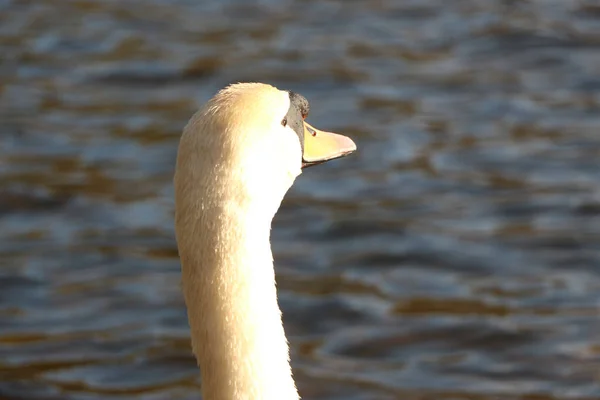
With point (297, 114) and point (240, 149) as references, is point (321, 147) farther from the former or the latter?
point (240, 149)

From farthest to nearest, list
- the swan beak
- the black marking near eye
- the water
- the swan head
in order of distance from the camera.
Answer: the water
the swan beak
the black marking near eye
the swan head

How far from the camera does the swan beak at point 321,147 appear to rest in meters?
5.92

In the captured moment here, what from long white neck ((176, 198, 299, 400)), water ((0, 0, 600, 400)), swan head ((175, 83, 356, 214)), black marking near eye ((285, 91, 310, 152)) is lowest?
long white neck ((176, 198, 299, 400))

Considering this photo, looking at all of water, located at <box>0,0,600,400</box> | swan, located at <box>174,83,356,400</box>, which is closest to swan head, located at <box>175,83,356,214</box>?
swan, located at <box>174,83,356,400</box>

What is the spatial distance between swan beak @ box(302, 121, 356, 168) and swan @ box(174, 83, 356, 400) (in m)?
0.64

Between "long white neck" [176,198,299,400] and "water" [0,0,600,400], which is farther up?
"water" [0,0,600,400]

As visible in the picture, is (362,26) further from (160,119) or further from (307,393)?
(307,393)

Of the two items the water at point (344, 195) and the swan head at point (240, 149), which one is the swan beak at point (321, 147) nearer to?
the swan head at point (240, 149)

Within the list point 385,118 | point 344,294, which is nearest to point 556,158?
point 385,118

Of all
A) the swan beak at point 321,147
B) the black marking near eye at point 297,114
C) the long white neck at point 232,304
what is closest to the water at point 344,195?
the swan beak at point 321,147

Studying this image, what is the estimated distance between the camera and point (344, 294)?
8875 millimetres

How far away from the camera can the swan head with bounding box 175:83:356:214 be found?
5.00 meters

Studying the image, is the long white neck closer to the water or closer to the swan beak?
the swan beak

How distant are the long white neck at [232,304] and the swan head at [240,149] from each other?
88 mm
